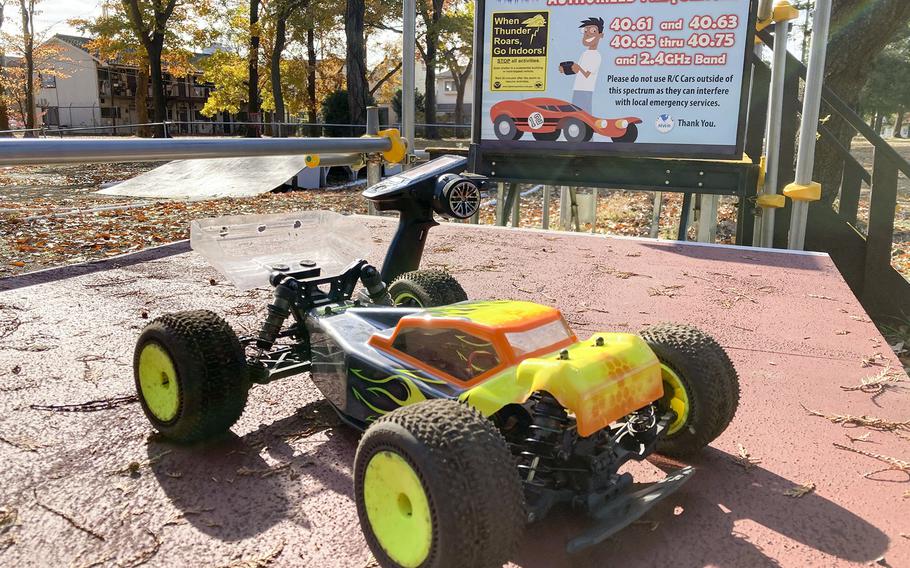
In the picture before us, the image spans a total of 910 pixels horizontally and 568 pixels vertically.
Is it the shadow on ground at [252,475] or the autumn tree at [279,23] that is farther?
the autumn tree at [279,23]

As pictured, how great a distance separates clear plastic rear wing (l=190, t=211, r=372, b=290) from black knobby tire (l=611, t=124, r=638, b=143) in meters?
4.79

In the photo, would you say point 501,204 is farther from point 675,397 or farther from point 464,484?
point 464,484

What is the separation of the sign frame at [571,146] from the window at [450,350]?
5.81 meters

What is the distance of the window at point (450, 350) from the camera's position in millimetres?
2461

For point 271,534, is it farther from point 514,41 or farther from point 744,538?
point 514,41

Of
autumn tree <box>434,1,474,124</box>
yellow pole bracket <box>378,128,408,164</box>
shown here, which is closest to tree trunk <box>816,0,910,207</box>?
yellow pole bracket <box>378,128,408,164</box>

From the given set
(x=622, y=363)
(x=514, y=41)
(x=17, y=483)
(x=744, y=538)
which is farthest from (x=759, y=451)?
(x=514, y=41)

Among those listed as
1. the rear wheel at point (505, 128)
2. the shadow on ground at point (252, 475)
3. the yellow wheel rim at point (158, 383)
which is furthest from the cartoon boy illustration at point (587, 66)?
the yellow wheel rim at point (158, 383)

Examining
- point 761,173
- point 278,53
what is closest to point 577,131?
point 761,173

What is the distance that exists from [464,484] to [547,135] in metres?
6.75

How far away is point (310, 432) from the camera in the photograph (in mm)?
3035

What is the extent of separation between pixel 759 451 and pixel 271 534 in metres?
1.87

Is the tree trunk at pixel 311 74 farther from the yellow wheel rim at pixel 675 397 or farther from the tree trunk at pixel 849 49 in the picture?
the yellow wheel rim at pixel 675 397

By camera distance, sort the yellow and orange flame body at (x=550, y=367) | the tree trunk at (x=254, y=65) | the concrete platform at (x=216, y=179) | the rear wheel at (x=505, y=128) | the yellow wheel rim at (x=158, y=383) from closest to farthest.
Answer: the yellow and orange flame body at (x=550, y=367) < the yellow wheel rim at (x=158, y=383) < the rear wheel at (x=505, y=128) < the concrete platform at (x=216, y=179) < the tree trunk at (x=254, y=65)
